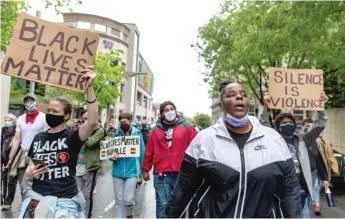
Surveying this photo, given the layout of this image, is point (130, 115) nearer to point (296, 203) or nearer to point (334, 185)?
point (296, 203)

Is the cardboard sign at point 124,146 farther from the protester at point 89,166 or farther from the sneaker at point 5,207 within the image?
the sneaker at point 5,207

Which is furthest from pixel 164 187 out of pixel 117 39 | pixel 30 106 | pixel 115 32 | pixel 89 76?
pixel 115 32

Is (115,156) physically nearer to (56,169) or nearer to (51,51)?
(51,51)

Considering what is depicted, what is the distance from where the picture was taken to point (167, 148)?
5.50 metres

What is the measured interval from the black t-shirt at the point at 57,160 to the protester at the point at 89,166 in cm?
296

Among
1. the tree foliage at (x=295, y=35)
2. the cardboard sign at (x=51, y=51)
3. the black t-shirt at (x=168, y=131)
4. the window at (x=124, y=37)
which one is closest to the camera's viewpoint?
the cardboard sign at (x=51, y=51)

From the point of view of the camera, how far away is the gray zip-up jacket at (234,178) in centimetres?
231

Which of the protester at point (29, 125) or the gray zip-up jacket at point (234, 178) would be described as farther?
the protester at point (29, 125)

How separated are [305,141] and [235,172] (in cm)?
301

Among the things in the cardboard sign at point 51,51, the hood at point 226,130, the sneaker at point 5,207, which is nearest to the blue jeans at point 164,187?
the cardboard sign at point 51,51

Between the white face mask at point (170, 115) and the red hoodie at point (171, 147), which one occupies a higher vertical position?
the white face mask at point (170, 115)

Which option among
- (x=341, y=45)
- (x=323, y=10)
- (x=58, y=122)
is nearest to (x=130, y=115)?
(x=58, y=122)

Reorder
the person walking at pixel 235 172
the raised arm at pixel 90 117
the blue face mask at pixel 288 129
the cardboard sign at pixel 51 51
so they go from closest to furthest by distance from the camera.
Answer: the person walking at pixel 235 172
the raised arm at pixel 90 117
the cardboard sign at pixel 51 51
the blue face mask at pixel 288 129

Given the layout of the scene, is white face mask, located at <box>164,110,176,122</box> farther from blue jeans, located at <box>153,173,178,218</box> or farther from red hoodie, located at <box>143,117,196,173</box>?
blue jeans, located at <box>153,173,178,218</box>
